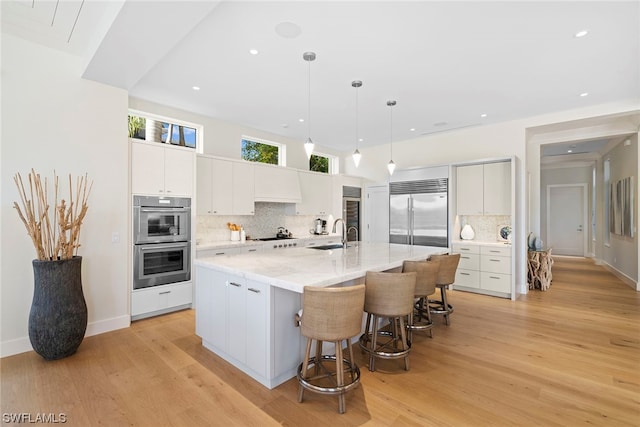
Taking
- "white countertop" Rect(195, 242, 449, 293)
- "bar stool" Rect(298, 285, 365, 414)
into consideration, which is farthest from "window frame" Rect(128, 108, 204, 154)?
"bar stool" Rect(298, 285, 365, 414)

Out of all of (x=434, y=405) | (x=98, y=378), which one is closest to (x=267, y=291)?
(x=434, y=405)

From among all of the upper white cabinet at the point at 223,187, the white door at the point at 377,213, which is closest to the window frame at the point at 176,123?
the upper white cabinet at the point at 223,187

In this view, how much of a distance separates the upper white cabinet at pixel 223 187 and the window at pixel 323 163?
238 cm

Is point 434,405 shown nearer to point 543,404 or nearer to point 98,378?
point 543,404

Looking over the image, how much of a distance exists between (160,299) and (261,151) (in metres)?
3.34

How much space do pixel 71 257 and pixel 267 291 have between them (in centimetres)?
224

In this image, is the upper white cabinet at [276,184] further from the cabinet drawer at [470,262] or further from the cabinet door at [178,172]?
the cabinet drawer at [470,262]

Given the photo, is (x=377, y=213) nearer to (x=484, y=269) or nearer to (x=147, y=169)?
(x=484, y=269)

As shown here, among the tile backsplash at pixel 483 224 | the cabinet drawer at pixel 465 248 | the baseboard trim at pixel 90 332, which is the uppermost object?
the tile backsplash at pixel 483 224

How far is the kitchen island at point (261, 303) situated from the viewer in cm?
234

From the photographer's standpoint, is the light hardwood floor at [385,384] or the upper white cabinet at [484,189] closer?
the light hardwood floor at [385,384]

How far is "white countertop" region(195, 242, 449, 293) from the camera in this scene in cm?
227

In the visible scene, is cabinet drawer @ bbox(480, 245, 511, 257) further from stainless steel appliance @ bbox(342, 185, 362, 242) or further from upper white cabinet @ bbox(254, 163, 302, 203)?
upper white cabinet @ bbox(254, 163, 302, 203)

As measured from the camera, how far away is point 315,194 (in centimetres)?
661
